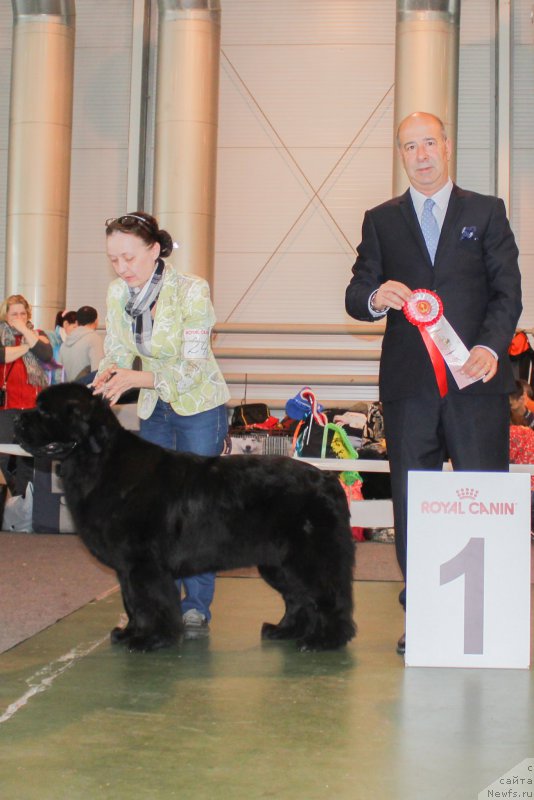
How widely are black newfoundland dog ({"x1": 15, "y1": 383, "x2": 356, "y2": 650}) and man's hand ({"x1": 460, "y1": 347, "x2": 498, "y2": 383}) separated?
0.64 metres

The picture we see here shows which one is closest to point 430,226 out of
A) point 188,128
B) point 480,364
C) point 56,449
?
point 480,364

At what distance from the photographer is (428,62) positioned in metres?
8.72

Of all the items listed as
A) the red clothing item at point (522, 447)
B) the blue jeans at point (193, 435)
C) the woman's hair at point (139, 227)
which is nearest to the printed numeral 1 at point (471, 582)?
the blue jeans at point (193, 435)

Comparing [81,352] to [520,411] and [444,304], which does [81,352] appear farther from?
[444,304]

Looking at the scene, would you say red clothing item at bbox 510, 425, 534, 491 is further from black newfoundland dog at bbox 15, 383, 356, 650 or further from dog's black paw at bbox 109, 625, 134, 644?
dog's black paw at bbox 109, 625, 134, 644

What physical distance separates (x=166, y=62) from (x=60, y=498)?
464 centimetres

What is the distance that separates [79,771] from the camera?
1979 mm

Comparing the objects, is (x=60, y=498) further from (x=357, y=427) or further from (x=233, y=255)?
(x=233, y=255)

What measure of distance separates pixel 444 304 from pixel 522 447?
355cm

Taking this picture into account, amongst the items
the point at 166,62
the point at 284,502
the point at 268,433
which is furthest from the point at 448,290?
the point at 166,62

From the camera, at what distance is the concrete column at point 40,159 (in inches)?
360

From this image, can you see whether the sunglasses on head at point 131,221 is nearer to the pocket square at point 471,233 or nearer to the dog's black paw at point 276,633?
the pocket square at point 471,233

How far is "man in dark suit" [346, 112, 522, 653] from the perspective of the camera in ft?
10.1

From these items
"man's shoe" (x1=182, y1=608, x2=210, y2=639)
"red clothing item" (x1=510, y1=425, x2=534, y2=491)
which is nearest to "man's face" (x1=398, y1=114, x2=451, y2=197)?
"man's shoe" (x1=182, y1=608, x2=210, y2=639)
